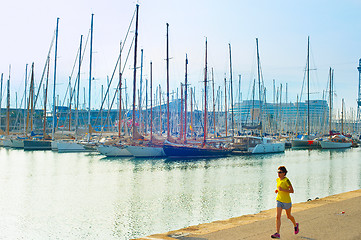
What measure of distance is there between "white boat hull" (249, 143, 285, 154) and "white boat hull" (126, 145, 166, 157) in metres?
14.1

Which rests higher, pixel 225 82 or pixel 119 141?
pixel 225 82

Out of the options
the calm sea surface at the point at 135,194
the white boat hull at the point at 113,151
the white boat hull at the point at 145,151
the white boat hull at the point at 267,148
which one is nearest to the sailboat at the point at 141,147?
the white boat hull at the point at 145,151

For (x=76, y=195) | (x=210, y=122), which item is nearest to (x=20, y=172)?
(x=76, y=195)

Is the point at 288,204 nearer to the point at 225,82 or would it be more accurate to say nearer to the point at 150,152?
the point at 150,152

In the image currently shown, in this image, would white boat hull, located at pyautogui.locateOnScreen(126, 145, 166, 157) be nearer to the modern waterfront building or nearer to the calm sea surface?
the calm sea surface

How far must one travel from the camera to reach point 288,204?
1032cm

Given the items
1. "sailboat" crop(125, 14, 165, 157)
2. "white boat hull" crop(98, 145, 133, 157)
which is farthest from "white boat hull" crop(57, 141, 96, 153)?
"sailboat" crop(125, 14, 165, 157)

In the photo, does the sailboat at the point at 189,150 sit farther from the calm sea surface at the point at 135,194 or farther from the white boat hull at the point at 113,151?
the white boat hull at the point at 113,151

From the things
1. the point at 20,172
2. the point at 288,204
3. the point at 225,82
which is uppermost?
the point at 225,82

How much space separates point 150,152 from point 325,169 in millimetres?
20807

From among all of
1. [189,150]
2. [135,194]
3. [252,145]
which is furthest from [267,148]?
[135,194]

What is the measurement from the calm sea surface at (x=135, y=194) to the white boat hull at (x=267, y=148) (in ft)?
44.4

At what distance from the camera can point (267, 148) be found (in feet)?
202

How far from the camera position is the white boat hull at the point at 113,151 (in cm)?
5403
